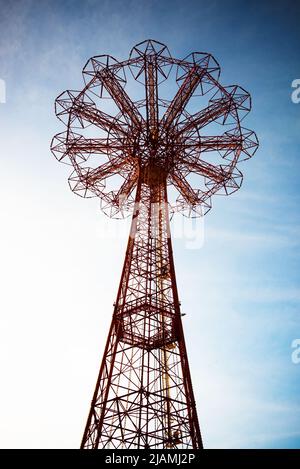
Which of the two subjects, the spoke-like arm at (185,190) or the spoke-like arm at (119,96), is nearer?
the spoke-like arm at (119,96)

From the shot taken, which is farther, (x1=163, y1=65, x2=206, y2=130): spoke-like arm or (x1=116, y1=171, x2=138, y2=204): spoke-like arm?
(x1=116, y1=171, x2=138, y2=204): spoke-like arm

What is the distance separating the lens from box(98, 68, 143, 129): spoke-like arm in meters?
20.7

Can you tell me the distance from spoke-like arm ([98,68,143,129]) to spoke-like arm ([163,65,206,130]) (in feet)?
5.69

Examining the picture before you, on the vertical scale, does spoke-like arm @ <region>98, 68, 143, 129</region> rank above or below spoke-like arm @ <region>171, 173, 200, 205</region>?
above

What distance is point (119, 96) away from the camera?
69.5 ft

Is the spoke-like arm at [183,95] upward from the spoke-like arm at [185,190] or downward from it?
upward

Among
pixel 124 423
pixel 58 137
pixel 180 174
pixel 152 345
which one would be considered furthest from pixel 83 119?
pixel 124 423

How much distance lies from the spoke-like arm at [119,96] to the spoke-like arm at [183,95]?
1735 millimetres

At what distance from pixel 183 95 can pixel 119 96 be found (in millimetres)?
3829

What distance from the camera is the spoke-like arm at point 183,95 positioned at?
21.3 m

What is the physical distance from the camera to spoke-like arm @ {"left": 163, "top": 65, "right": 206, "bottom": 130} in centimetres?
2127

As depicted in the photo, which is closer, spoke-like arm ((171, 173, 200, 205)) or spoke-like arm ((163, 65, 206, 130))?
spoke-like arm ((163, 65, 206, 130))

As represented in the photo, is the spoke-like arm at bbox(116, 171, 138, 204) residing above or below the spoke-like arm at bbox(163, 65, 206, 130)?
below
